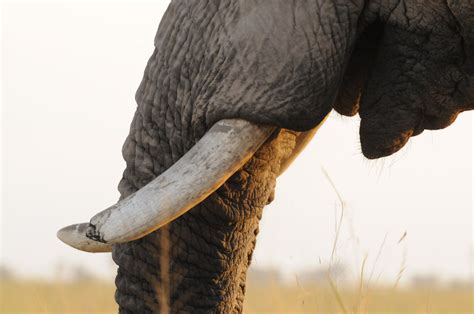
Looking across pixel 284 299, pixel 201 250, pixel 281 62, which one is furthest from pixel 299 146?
pixel 284 299

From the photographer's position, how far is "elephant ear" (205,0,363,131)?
400cm

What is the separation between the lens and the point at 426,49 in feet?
13.5

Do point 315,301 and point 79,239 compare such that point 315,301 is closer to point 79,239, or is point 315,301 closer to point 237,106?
→ point 79,239

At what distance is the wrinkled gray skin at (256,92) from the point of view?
4.02 meters

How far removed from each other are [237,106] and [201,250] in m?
0.65

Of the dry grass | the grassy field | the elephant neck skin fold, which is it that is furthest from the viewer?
the grassy field

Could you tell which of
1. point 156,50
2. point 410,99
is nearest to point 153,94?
point 156,50

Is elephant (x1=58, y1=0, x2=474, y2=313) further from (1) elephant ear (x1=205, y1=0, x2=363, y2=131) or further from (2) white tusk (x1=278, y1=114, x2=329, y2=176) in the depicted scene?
(2) white tusk (x1=278, y1=114, x2=329, y2=176)

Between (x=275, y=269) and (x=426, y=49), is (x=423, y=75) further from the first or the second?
(x=275, y=269)

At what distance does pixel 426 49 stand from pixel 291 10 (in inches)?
17.5

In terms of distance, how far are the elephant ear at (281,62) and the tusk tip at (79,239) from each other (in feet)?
2.49

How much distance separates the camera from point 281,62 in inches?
157

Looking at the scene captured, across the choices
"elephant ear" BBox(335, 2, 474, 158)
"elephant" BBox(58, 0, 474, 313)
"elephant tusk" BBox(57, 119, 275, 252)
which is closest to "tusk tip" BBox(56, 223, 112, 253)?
"elephant" BBox(58, 0, 474, 313)

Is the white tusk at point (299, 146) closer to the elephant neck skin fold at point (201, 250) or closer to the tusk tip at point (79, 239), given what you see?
the elephant neck skin fold at point (201, 250)
